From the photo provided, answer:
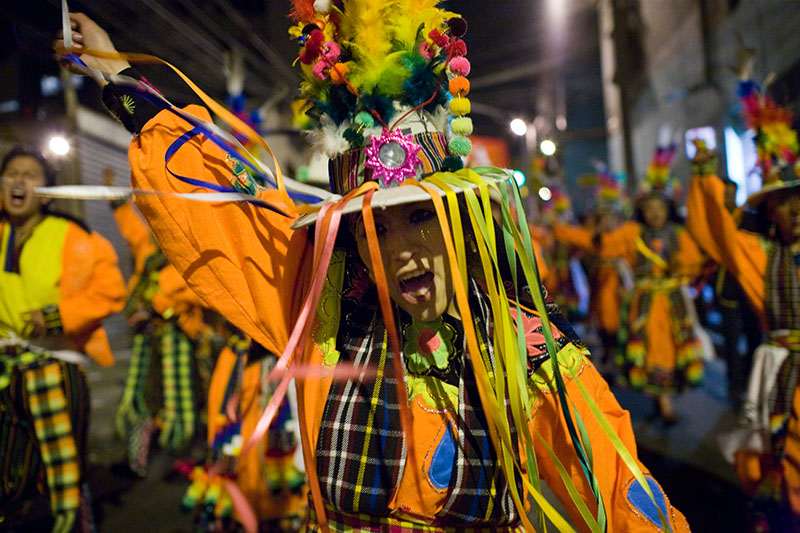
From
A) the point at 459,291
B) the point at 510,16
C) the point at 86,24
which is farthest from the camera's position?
the point at 510,16

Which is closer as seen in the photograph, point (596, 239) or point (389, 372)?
point (389, 372)

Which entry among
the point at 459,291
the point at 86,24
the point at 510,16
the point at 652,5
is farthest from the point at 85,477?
the point at 652,5

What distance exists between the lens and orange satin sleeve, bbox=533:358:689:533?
1.24 m

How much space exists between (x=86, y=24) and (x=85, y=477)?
2.38m

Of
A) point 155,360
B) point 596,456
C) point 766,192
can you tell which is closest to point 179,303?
point 155,360

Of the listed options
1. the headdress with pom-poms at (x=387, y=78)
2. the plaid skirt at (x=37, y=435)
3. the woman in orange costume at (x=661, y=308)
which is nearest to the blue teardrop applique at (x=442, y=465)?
the headdress with pom-poms at (x=387, y=78)

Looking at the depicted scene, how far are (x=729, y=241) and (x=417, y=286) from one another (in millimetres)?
2542

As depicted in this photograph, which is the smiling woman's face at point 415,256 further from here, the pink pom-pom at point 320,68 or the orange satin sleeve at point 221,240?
the pink pom-pom at point 320,68

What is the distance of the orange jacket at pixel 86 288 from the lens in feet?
9.21

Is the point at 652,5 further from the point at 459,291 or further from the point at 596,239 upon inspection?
the point at 459,291

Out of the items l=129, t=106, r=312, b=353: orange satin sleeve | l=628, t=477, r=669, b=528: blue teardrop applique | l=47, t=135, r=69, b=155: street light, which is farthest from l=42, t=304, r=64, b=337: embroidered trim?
l=628, t=477, r=669, b=528: blue teardrop applique

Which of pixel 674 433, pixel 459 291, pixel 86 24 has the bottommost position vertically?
pixel 674 433

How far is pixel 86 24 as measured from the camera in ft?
4.49

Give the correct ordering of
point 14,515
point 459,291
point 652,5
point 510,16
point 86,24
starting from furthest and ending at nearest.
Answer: point 652,5 < point 510,16 < point 14,515 < point 86,24 < point 459,291
